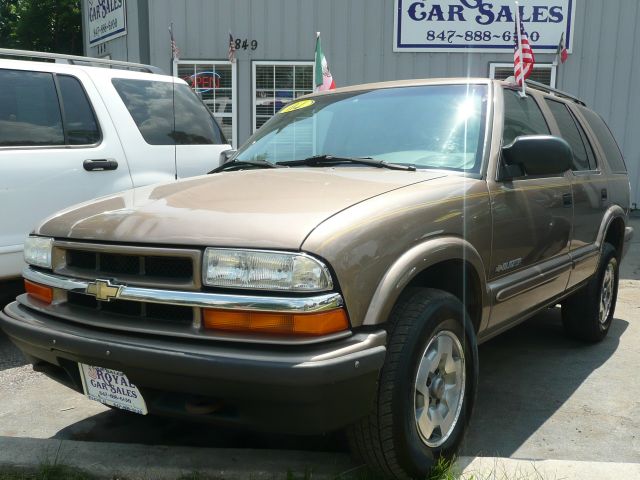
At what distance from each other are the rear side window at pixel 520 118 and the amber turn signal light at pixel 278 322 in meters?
1.66

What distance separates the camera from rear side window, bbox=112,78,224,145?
4.93m

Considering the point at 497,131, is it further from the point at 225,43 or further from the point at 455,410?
the point at 225,43

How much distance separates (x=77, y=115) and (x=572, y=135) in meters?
3.48

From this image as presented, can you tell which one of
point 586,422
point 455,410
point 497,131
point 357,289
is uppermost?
point 497,131

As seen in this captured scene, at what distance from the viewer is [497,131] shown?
3.21 meters

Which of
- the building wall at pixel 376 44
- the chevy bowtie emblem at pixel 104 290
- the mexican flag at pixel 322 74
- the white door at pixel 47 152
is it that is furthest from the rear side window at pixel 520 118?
the building wall at pixel 376 44

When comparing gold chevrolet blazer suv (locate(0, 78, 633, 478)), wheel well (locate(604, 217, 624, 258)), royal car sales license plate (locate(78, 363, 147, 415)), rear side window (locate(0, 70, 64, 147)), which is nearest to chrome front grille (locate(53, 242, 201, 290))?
gold chevrolet blazer suv (locate(0, 78, 633, 478))

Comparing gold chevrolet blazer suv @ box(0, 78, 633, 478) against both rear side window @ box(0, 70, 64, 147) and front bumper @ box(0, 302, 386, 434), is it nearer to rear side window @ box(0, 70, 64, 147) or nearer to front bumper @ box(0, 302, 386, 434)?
front bumper @ box(0, 302, 386, 434)

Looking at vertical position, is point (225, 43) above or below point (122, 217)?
above

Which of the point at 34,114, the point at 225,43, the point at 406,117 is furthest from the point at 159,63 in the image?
the point at 406,117

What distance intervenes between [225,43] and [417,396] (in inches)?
381

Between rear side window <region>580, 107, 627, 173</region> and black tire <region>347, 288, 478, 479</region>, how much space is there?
9.58 ft

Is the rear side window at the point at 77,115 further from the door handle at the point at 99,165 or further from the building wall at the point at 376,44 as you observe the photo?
the building wall at the point at 376,44

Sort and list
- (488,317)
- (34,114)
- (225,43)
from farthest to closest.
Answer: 1. (225,43)
2. (34,114)
3. (488,317)
